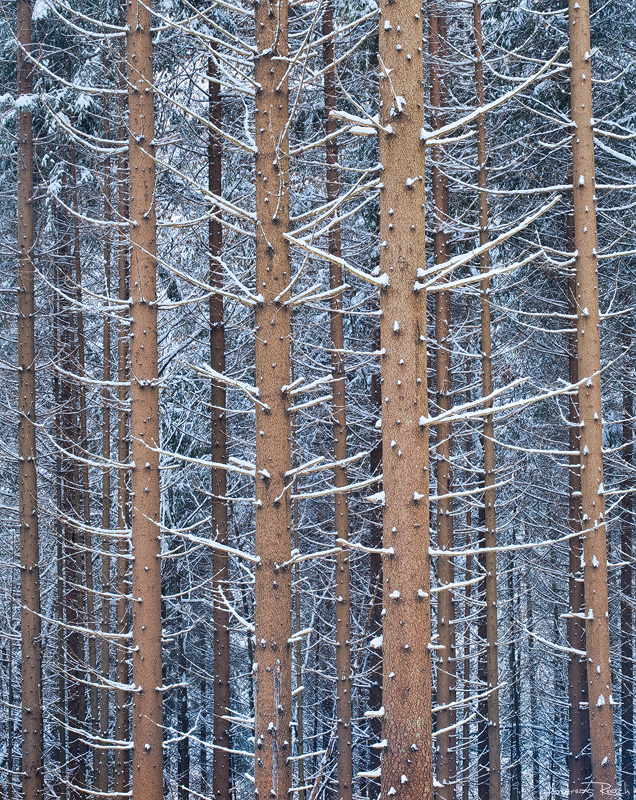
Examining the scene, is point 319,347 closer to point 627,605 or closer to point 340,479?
point 340,479

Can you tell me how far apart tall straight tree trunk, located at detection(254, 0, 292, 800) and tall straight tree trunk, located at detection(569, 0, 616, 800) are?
4.40m

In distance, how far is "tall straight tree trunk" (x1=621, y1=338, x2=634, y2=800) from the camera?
13.4 m

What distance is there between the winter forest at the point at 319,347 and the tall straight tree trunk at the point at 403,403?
18 millimetres

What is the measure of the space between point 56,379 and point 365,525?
6.50 meters

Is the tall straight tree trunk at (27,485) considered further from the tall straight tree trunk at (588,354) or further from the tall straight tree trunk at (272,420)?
the tall straight tree trunk at (588,354)

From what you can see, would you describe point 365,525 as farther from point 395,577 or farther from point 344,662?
point 395,577

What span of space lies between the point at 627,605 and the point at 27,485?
11795 mm

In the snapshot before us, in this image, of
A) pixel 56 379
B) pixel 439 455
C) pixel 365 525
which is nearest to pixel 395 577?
pixel 439 455

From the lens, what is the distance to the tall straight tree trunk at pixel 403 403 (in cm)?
429

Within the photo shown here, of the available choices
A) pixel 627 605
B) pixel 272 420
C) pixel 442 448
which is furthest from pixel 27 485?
pixel 627 605

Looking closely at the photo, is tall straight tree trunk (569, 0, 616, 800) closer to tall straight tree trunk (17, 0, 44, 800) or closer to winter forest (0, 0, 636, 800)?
winter forest (0, 0, 636, 800)

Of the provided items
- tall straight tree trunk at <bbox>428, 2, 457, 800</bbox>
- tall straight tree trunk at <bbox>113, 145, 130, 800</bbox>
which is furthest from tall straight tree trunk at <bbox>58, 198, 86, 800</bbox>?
tall straight tree trunk at <bbox>428, 2, 457, 800</bbox>

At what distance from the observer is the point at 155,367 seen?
707 cm

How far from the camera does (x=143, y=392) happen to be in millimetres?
6949
